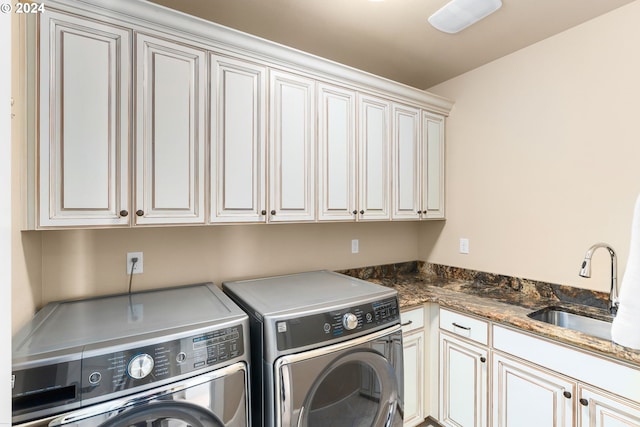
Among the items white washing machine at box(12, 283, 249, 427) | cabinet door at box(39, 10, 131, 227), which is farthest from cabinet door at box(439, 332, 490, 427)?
cabinet door at box(39, 10, 131, 227)

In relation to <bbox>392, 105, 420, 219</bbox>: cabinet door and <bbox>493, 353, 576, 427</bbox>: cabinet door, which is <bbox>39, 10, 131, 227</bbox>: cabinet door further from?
<bbox>493, 353, 576, 427</bbox>: cabinet door

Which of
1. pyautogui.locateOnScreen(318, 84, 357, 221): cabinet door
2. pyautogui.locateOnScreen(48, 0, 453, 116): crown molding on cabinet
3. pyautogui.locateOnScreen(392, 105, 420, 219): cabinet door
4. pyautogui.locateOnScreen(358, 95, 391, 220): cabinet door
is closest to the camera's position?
pyautogui.locateOnScreen(48, 0, 453, 116): crown molding on cabinet

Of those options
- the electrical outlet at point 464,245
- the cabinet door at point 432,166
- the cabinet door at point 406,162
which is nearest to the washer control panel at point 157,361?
the cabinet door at point 406,162

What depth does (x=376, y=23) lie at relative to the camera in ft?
5.81

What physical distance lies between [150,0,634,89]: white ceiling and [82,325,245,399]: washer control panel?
5.36 ft

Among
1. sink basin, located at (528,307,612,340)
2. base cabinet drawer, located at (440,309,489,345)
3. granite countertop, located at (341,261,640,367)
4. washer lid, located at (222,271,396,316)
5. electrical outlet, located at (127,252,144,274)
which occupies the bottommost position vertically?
base cabinet drawer, located at (440,309,489,345)

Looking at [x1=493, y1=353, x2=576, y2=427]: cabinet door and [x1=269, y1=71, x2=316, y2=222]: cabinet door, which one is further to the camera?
[x1=269, y1=71, x2=316, y2=222]: cabinet door

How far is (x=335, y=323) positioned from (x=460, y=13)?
1.75 meters

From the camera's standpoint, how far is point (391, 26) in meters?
1.80

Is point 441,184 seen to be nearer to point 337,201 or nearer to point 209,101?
point 337,201

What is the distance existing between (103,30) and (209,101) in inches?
19.0

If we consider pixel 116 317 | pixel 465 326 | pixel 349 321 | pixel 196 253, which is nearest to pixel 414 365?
pixel 465 326

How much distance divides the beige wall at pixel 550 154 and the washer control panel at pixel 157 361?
1961mm

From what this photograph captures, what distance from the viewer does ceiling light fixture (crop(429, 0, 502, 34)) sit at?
1593mm
